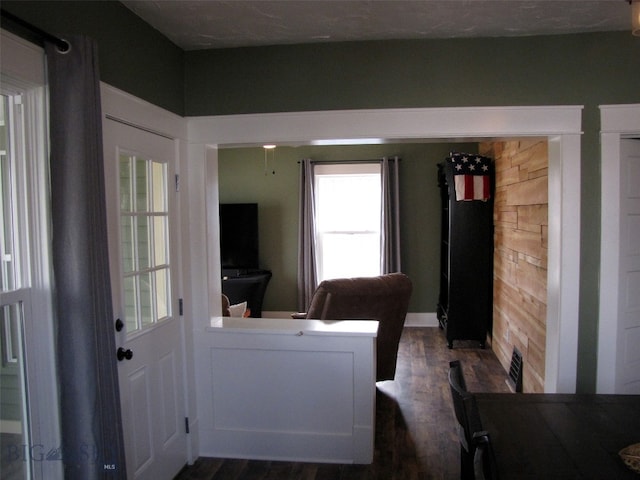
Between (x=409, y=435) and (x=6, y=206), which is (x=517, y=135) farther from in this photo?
(x=6, y=206)

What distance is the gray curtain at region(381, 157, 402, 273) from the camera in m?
5.90

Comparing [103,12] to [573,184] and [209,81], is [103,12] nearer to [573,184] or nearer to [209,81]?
[209,81]

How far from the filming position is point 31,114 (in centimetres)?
163

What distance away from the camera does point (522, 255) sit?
153 inches

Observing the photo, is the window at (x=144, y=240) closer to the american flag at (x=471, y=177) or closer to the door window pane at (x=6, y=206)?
the door window pane at (x=6, y=206)

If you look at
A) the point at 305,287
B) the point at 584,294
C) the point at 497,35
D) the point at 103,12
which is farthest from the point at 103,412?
the point at 305,287

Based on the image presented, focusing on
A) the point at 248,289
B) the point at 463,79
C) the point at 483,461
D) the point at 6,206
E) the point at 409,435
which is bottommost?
the point at 409,435

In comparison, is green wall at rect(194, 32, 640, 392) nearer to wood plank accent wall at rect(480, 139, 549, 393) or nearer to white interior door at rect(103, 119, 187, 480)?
wood plank accent wall at rect(480, 139, 549, 393)

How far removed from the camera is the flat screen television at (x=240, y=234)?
20.3 feet

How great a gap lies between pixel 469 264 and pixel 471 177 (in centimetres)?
88

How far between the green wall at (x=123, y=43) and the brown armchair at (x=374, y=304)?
1.49 meters

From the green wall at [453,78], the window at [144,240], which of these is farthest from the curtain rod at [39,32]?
the green wall at [453,78]

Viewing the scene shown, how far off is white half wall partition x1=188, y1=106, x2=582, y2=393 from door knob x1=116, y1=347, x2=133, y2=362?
125cm

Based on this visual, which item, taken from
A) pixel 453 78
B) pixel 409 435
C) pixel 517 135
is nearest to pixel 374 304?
pixel 409 435
